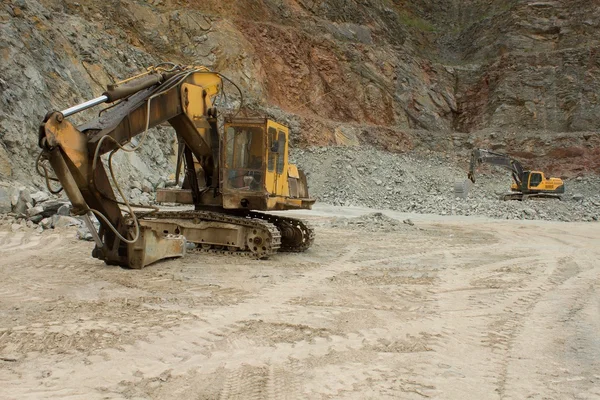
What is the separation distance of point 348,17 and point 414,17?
8.42 meters

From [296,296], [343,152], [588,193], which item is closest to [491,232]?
[296,296]

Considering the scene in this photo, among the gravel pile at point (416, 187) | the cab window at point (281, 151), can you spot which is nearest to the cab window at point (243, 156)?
the cab window at point (281, 151)

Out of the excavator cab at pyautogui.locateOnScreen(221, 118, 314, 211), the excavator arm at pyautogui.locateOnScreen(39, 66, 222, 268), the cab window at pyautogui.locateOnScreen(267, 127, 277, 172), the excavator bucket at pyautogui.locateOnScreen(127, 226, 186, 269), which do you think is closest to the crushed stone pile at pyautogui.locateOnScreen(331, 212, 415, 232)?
the cab window at pyautogui.locateOnScreen(267, 127, 277, 172)

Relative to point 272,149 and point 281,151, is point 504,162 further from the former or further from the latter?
point 272,149

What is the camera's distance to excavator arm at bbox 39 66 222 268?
571 centimetres

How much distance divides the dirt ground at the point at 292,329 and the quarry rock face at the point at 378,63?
12976 mm

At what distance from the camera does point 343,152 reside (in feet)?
88.6

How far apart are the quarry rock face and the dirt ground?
13.0 m

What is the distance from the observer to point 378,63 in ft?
108

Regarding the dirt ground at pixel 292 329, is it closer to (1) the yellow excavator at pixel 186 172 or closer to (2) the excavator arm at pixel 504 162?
(1) the yellow excavator at pixel 186 172

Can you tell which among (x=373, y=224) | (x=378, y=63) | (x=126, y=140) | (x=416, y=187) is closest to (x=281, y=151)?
(x=126, y=140)

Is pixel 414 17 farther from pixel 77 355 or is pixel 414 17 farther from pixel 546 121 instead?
pixel 77 355

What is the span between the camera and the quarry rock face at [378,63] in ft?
77.3

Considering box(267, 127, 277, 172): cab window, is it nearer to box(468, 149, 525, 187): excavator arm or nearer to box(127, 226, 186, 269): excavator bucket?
box(127, 226, 186, 269): excavator bucket
